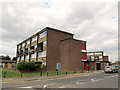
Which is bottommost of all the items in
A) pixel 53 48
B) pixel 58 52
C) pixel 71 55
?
pixel 71 55

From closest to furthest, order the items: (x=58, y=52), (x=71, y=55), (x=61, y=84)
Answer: (x=61, y=84), (x=71, y=55), (x=58, y=52)

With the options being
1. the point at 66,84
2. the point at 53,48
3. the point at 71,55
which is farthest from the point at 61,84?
the point at 53,48

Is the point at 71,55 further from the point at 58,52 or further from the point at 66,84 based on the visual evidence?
the point at 66,84

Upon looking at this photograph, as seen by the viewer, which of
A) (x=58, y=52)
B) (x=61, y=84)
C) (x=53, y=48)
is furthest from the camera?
(x=58, y=52)

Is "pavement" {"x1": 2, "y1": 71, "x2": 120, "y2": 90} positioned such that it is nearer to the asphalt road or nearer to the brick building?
the asphalt road

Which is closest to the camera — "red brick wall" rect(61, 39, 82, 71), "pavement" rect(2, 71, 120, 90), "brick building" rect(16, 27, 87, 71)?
"pavement" rect(2, 71, 120, 90)

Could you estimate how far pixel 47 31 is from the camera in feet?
108

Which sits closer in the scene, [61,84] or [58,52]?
[61,84]

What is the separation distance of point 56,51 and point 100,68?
51.6 feet

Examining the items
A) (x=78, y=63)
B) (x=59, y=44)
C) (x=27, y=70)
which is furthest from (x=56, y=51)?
(x=27, y=70)

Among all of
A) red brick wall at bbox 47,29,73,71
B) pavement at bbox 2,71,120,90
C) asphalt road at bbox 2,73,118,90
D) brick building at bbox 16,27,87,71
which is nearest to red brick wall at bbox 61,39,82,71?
brick building at bbox 16,27,87,71

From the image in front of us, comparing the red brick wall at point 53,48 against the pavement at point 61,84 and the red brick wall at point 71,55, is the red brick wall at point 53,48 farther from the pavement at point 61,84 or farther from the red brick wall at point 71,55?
the pavement at point 61,84

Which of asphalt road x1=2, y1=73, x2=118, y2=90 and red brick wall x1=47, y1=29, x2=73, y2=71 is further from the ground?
red brick wall x1=47, y1=29, x2=73, y2=71

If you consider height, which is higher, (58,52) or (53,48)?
(53,48)
